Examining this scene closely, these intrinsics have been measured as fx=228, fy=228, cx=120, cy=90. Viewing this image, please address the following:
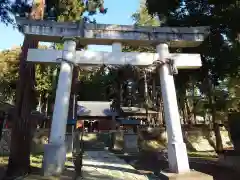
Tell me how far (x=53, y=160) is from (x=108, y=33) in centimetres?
419

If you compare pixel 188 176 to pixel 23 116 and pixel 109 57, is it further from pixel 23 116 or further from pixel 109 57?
pixel 23 116

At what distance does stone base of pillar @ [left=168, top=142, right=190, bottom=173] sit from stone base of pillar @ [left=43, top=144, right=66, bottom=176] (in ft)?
10.0

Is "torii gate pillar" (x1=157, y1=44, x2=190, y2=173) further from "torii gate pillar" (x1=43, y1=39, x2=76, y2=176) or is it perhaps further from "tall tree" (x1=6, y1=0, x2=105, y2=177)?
"tall tree" (x1=6, y1=0, x2=105, y2=177)

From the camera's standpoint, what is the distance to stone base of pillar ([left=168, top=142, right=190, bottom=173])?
246 inches

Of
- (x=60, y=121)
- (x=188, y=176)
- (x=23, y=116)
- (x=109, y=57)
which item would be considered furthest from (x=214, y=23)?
(x=23, y=116)

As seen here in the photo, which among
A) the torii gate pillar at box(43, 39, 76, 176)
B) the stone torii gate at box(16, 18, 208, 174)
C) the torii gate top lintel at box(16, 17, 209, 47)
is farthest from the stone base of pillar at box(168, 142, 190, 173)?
the torii gate top lintel at box(16, 17, 209, 47)

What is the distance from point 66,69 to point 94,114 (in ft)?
71.0

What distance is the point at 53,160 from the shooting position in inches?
241

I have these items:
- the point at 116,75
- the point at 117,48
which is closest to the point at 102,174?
the point at 116,75

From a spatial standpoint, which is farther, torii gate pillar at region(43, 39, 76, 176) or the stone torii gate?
the stone torii gate

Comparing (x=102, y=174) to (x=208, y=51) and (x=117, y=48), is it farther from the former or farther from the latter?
(x=208, y=51)

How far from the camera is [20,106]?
726 cm

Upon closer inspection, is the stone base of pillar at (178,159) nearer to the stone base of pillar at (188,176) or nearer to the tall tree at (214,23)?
the stone base of pillar at (188,176)

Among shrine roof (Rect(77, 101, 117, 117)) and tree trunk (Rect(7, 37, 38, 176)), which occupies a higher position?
shrine roof (Rect(77, 101, 117, 117))
